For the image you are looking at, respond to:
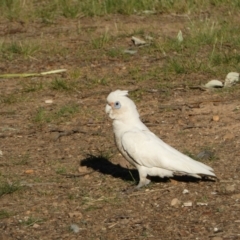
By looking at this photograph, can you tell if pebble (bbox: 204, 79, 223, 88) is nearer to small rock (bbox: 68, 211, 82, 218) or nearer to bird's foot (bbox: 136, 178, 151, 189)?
bird's foot (bbox: 136, 178, 151, 189)

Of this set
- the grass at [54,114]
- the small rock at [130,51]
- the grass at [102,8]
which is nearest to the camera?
the grass at [54,114]

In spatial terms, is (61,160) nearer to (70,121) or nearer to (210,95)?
(70,121)

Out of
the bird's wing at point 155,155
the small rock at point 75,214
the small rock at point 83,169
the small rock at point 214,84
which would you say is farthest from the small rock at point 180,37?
the small rock at point 75,214

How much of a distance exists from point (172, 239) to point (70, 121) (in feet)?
8.43

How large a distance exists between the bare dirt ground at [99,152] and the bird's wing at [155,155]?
0.17 m

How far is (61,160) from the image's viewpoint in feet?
20.3

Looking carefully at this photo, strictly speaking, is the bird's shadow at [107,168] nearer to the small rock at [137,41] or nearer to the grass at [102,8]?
the small rock at [137,41]

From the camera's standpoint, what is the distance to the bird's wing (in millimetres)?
5297

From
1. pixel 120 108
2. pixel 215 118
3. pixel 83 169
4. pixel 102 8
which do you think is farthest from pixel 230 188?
pixel 102 8

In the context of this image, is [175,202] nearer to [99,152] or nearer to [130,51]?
[99,152]

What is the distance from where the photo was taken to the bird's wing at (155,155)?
17.4ft

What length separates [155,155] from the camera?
17.7ft

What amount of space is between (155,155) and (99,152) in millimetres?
1004

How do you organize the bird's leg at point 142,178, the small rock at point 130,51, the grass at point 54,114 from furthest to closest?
1. the small rock at point 130,51
2. the grass at point 54,114
3. the bird's leg at point 142,178
